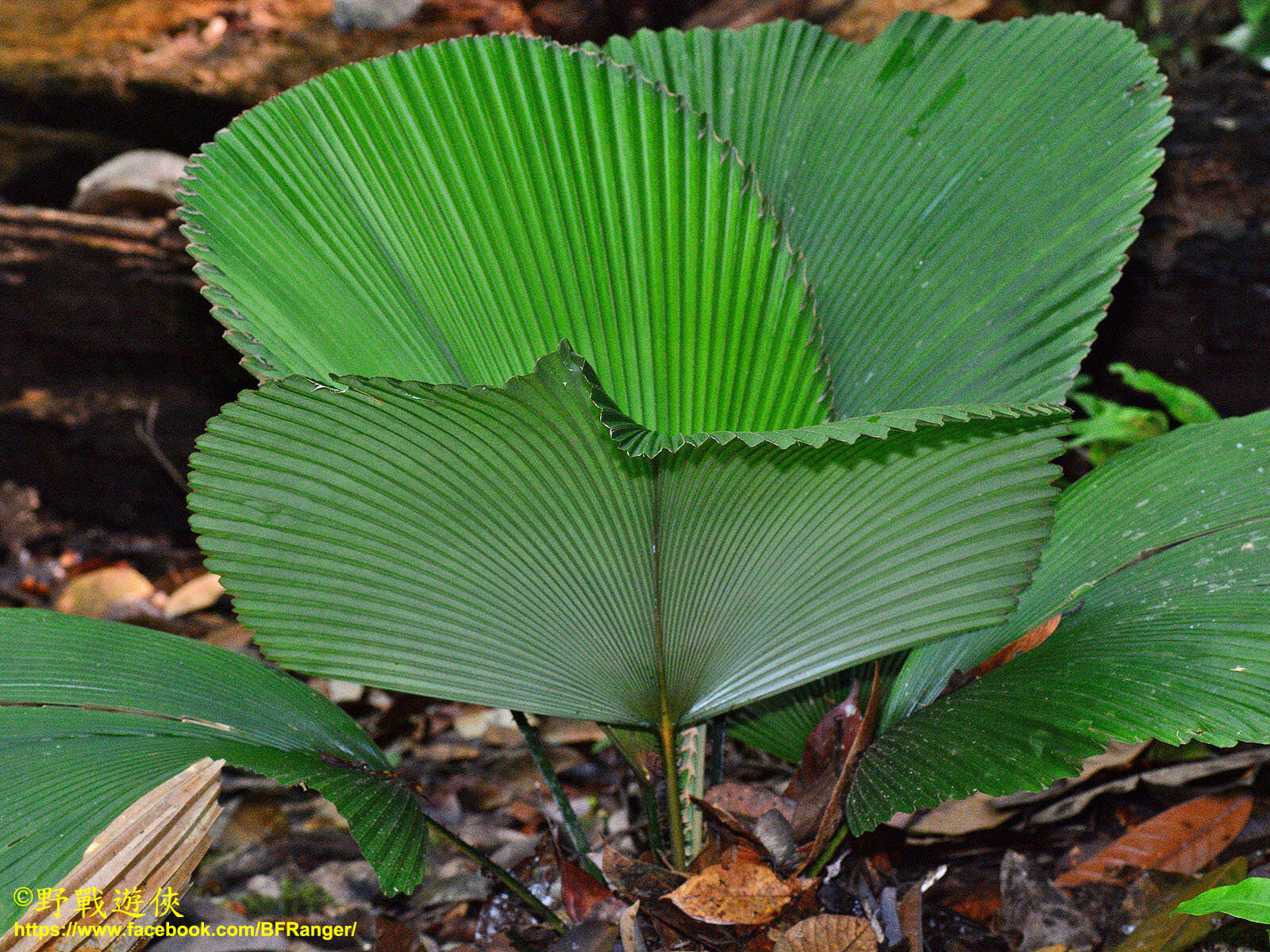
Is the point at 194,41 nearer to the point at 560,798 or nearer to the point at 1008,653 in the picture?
the point at 560,798

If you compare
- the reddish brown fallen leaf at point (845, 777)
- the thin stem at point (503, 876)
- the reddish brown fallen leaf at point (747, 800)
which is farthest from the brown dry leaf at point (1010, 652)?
the thin stem at point (503, 876)

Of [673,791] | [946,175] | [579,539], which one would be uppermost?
[946,175]

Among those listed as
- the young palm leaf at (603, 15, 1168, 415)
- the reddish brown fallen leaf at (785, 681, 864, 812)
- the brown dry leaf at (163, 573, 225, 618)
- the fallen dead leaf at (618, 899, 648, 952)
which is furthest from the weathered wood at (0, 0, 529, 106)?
the fallen dead leaf at (618, 899, 648, 952)

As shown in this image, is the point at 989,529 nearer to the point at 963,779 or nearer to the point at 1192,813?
the point at 963,779

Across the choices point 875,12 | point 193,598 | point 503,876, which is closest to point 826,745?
point 503,876

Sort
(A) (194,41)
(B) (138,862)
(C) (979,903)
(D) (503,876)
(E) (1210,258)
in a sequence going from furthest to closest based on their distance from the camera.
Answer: (A) (194,41)
(E) (1210,258)
(C) (979,903)
(D) (503,876)
(B) (138,862)

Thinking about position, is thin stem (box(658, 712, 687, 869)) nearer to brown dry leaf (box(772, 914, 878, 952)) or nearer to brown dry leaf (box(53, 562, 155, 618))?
brown dry leaf (box(772, 914, 878, 952))

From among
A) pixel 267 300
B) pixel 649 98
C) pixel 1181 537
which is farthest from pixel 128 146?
pixel 1181 537
